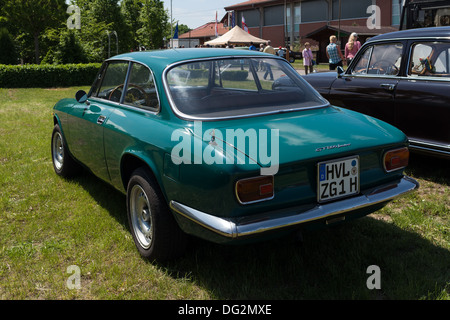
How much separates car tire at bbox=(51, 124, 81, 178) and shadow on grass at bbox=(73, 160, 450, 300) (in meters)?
2.38

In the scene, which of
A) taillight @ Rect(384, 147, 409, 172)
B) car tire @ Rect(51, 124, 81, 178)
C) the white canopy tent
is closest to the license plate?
taillight @ Rect(384, 147, 409, 172)

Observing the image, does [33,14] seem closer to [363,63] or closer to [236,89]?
[363,63]

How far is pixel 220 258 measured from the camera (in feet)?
11.1

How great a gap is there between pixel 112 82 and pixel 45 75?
57.8ft

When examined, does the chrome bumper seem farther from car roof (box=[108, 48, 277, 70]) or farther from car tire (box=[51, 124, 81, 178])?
car tire (box=[51, 124, 81, 178])

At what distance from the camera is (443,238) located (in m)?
3.67

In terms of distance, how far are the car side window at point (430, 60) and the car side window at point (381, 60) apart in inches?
7.9

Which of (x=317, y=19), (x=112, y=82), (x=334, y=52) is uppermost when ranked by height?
(x=317, y=19)

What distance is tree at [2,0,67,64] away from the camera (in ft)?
83.6

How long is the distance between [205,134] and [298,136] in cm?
61

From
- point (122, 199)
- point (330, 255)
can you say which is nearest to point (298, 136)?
point (330, 255)

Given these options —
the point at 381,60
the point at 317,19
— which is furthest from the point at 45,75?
the point at 317,19

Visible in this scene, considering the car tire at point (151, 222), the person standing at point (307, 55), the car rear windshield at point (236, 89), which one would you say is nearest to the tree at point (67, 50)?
the person standing at point (307, 55)

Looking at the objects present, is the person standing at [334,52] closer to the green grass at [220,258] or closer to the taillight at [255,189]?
the green grass at [220,258]
